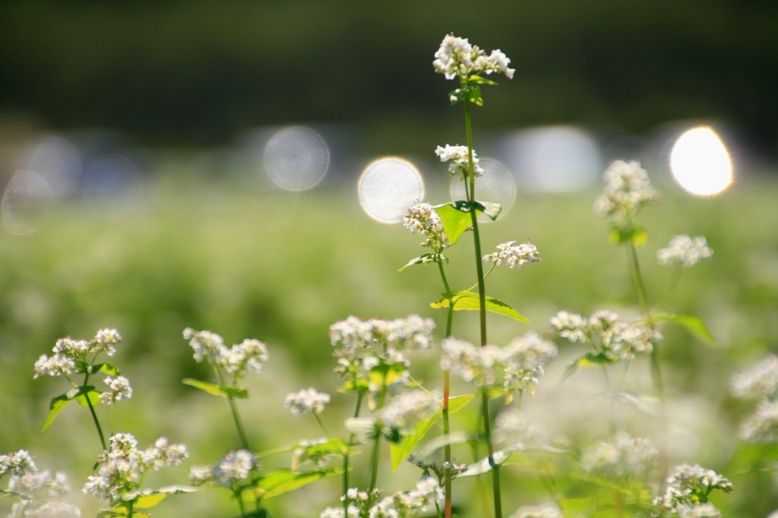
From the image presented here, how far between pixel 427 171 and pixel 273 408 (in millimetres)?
5451

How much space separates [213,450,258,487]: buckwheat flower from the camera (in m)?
0.97

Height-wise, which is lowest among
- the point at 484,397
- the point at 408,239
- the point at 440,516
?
the point at 440,516

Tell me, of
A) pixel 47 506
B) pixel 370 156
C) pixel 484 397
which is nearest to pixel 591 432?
pixel 484 397

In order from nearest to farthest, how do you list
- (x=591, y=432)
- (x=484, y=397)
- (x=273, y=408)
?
(x=484, y=397) → (x=591, y=432) → (x=273, y=408)

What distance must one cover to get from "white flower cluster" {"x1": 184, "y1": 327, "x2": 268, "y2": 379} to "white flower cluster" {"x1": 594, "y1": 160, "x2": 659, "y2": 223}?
0.63 m

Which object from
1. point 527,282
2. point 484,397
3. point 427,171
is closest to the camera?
point 484,397

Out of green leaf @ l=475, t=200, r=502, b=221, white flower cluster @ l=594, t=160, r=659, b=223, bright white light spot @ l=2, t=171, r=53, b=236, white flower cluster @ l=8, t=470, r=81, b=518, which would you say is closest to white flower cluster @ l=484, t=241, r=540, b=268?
green leaf @ l=475, t=200, r=502, b=221

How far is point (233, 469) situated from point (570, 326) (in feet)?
1.74

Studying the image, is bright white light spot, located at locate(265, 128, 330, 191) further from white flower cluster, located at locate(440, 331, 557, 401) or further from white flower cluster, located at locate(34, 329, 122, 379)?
white flower cluster, located at locate(440, 331, 557, 401)

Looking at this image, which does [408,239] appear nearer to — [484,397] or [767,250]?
[767,250]

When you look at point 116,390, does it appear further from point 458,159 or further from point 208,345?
point 458,159

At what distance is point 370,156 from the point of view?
936 cm

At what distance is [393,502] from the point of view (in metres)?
1.02

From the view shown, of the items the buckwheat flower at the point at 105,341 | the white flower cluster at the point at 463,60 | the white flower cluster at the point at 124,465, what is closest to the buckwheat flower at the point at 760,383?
the white flower cluster at the point at 463,60
